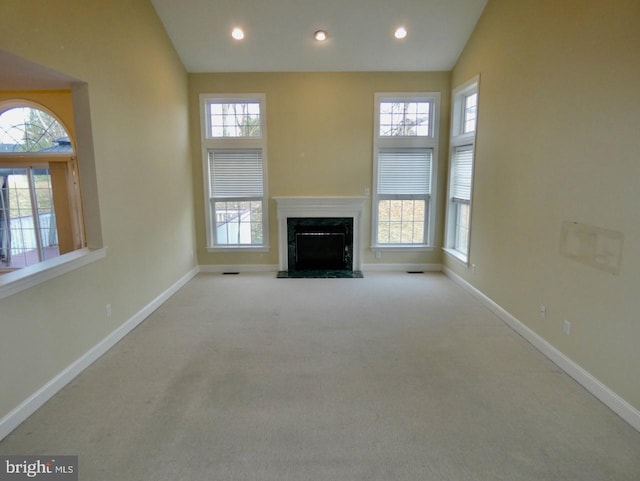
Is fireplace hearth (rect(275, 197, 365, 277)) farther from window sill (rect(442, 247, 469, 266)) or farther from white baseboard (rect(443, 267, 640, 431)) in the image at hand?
white baseboard (rect(443, 267, 640, 431))

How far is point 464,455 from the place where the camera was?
6.64ft

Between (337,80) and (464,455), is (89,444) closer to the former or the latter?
(464,455)

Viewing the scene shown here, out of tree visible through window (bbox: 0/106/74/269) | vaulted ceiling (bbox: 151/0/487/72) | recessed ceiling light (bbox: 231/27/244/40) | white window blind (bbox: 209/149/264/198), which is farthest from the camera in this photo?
white window blind (bbox: 209/149/264/198)

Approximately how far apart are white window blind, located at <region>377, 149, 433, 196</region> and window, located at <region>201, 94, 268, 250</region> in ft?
6.04

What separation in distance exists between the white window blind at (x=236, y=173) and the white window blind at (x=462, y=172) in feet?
9.43

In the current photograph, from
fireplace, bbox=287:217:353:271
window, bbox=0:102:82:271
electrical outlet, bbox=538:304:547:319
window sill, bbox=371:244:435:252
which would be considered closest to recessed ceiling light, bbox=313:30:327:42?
fireplace, bbox=287:217:353:271

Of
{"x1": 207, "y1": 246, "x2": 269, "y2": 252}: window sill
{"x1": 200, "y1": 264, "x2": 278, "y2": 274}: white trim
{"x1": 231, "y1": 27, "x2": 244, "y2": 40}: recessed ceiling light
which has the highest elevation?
{"x1": 231, "y1": 27, "x2": 244, "y2": 40}: recessed ceiling light

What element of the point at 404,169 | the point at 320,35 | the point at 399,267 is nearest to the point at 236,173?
the point at 320,35

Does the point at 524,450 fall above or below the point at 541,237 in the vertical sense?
below

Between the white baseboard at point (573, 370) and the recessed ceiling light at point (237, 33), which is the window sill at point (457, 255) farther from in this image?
the recessed ceiling light at point (237, 33)

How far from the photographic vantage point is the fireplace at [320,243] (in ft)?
19.0

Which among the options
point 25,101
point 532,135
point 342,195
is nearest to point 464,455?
point 532,135

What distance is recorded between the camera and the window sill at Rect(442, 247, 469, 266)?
495 centimetres

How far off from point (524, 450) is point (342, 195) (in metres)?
4.20
